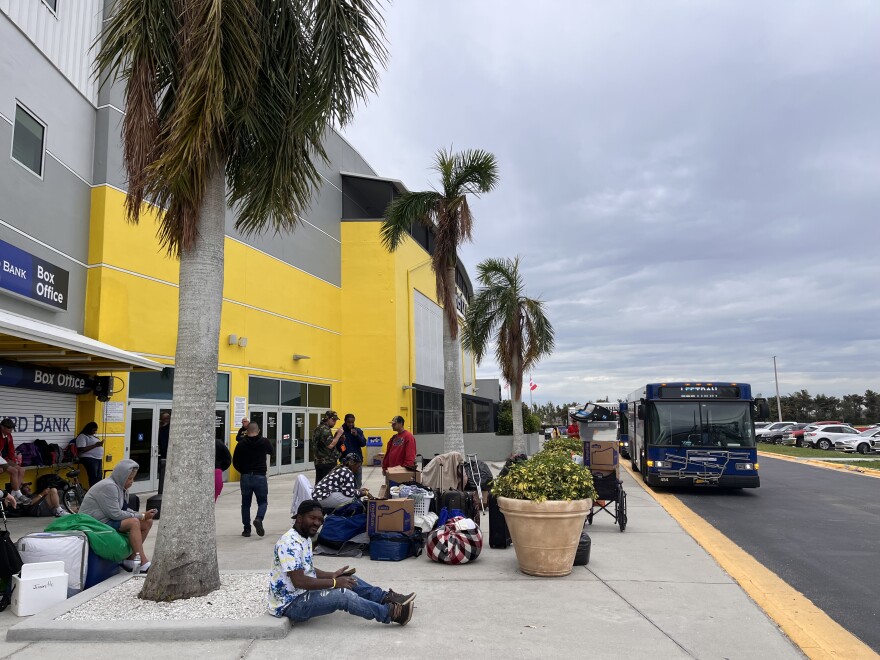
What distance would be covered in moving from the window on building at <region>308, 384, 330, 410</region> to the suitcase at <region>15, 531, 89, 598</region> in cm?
1779

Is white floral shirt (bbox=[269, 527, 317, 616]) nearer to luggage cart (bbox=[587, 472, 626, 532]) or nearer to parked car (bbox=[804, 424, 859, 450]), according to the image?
luggage cart (bbox=[587, 472, 626, 532])

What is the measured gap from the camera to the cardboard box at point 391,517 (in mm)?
7930

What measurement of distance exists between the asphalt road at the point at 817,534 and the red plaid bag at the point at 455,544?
3482 mm

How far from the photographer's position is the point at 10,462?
35.6 feet

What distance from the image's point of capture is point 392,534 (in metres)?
7.87

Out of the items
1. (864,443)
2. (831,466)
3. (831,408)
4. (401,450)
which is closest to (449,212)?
(401,450)

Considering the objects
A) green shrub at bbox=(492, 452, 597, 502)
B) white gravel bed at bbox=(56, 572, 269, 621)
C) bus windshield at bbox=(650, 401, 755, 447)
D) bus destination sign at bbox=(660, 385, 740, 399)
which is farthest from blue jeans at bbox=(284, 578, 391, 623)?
bus destination sign at bbox=(660, 385, 740, 399)

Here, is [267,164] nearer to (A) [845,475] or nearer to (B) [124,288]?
(B) [124,288]

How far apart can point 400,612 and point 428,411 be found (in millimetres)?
25828

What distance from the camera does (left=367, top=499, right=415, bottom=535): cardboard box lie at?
26.0ft

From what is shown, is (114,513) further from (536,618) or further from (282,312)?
(282,312)

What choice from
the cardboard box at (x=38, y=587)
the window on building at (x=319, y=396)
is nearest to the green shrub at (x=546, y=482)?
the cardboard box at (x=38, y=587)

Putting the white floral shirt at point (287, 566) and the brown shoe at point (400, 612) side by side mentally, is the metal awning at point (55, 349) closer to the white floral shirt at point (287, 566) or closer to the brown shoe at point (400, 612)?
the white floral shirt at point (287, 566)

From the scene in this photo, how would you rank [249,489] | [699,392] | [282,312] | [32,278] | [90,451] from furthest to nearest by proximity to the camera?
[282,312] < [699,392] < [90,451] < [32,278] < [249,489]
